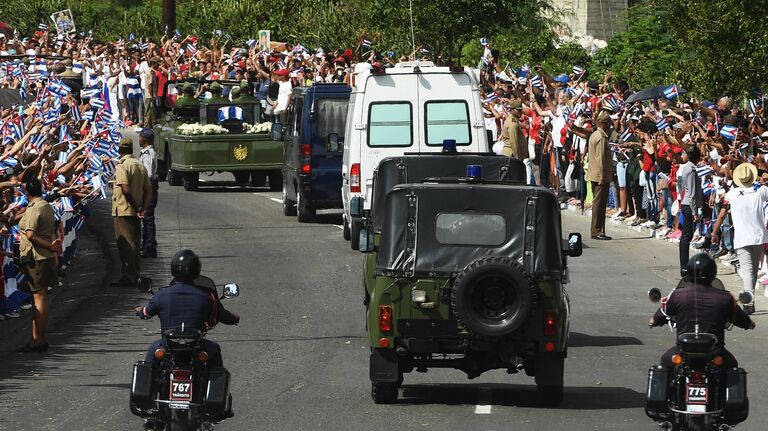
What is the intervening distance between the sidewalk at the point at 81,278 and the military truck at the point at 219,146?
1.88 meters

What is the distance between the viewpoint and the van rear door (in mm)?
22797

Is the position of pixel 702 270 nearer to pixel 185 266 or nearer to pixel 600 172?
pixel 185 266

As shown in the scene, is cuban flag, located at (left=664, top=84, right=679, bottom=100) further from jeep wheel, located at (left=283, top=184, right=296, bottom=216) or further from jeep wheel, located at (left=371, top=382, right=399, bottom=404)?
jeep wheel, located at (left=371, top=382, right=399, bottom=404)

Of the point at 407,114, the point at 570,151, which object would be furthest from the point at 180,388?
the point at 570,151

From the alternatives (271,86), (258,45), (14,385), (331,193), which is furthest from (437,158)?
(258,45)

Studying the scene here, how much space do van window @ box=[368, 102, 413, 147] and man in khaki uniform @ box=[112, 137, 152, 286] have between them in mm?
3442

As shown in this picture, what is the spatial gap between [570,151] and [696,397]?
19039mm

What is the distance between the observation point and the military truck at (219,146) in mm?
30703

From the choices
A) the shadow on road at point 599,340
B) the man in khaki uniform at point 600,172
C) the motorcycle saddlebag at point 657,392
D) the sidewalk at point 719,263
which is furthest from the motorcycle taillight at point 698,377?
the man in khaki uniform at point 600,172

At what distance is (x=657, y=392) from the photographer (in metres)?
10.6

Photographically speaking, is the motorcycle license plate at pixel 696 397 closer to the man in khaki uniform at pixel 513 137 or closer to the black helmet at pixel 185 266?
the black helmet at pixel 185 266

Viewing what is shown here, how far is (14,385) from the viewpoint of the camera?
14195 mm

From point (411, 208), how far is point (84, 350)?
4.43 meters

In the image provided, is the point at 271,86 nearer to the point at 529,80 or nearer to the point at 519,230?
the point at 529,80
